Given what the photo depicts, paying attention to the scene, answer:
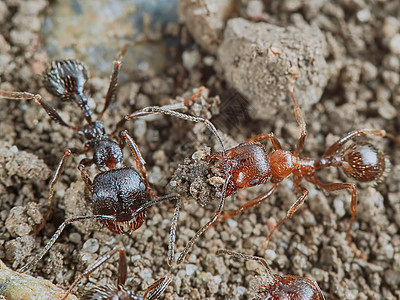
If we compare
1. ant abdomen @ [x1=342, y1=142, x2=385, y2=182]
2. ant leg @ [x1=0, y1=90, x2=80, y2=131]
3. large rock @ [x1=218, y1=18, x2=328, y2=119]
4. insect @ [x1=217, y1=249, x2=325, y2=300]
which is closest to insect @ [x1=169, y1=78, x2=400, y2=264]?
ant abdomen @ [x1=342, y1=142, x2=385, y2=182]

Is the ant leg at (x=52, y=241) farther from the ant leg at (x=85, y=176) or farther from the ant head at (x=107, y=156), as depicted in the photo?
the ant head at (x=107, y=156)

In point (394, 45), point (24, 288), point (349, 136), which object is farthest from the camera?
point (394, 45)

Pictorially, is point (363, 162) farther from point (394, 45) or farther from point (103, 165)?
point (103, 165)

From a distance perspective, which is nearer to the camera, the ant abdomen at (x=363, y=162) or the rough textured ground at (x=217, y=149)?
the rough textured ground at (x=217, y=149)

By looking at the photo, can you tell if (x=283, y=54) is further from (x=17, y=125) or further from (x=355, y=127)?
(x=17, y=125)

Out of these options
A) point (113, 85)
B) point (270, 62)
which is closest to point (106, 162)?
point (113, 85)

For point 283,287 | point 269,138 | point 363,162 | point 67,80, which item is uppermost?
point 67,80

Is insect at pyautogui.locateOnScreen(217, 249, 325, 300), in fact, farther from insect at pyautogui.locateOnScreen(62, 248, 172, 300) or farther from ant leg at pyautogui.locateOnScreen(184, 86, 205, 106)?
ant leg at pyautogui.locateOnScreen(184, 86, 205, 106)

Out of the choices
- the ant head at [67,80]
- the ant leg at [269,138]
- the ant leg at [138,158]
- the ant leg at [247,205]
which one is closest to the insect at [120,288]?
the ant leg at [138,158]
